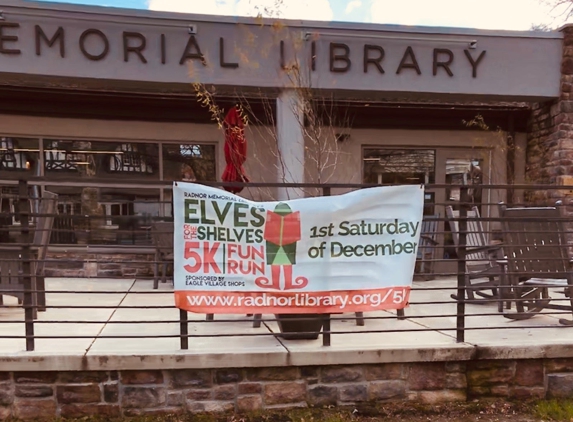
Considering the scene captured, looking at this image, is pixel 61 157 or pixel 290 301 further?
pixel 61 157

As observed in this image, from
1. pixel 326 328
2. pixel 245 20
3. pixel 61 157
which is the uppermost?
pixel 245 20

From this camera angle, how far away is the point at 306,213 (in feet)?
9.96

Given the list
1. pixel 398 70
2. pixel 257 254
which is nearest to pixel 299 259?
pixel 257 254

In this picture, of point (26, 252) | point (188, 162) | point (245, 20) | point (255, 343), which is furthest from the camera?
point (188, 162)

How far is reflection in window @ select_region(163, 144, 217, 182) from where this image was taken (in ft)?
22.5

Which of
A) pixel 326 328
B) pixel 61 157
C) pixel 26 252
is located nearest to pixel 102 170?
pixel 61 157

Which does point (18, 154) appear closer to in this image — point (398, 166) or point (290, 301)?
point (290, 301)

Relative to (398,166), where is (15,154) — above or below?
above

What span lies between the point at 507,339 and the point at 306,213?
1926mm

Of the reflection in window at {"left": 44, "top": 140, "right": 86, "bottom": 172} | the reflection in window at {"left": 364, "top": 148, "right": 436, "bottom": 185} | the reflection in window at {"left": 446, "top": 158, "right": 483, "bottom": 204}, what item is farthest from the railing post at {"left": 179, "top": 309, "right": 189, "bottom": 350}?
the reflection in window at {"left": 446, "top": 158, "right": 483, "bottom": 204}

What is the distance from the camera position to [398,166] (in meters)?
7.38

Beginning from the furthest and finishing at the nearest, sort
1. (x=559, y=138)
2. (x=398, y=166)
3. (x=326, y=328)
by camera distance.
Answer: (x=398, y=166) < (x=559, y=138) < (x=326, y=328)

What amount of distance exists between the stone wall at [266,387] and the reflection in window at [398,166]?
173 inches

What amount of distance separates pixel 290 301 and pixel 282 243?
42cm
